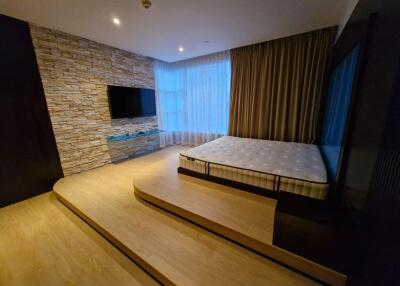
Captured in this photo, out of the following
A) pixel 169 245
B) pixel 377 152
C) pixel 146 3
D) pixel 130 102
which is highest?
pixel 146 3

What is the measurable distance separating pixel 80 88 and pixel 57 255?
2764 mm

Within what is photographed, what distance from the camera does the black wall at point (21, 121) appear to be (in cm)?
233

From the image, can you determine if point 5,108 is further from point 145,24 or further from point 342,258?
point 342,258

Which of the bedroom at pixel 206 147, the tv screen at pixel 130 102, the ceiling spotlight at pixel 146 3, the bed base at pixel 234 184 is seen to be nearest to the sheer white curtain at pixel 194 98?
the bedroom at pixel 206 147

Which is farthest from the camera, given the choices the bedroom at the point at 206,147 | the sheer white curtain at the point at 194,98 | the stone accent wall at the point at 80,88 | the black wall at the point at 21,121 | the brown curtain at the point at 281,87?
the sheer white curtain at the point at 194,98

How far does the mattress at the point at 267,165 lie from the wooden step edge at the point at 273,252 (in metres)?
0.69

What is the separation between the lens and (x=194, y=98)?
4.73 meters

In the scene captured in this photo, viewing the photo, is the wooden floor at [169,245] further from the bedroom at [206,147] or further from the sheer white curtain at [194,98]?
the sheer white curtain at [194,98]

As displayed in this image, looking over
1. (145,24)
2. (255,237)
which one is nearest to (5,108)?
(145,24)

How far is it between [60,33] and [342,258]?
181 inches

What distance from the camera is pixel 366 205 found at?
37.3 inches

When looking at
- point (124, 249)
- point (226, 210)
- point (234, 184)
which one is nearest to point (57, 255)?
point (124, 249)

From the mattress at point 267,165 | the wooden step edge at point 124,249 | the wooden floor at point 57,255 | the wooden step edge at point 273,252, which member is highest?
the mattress at point 267,165

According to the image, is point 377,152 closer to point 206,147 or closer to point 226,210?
point 226,210
